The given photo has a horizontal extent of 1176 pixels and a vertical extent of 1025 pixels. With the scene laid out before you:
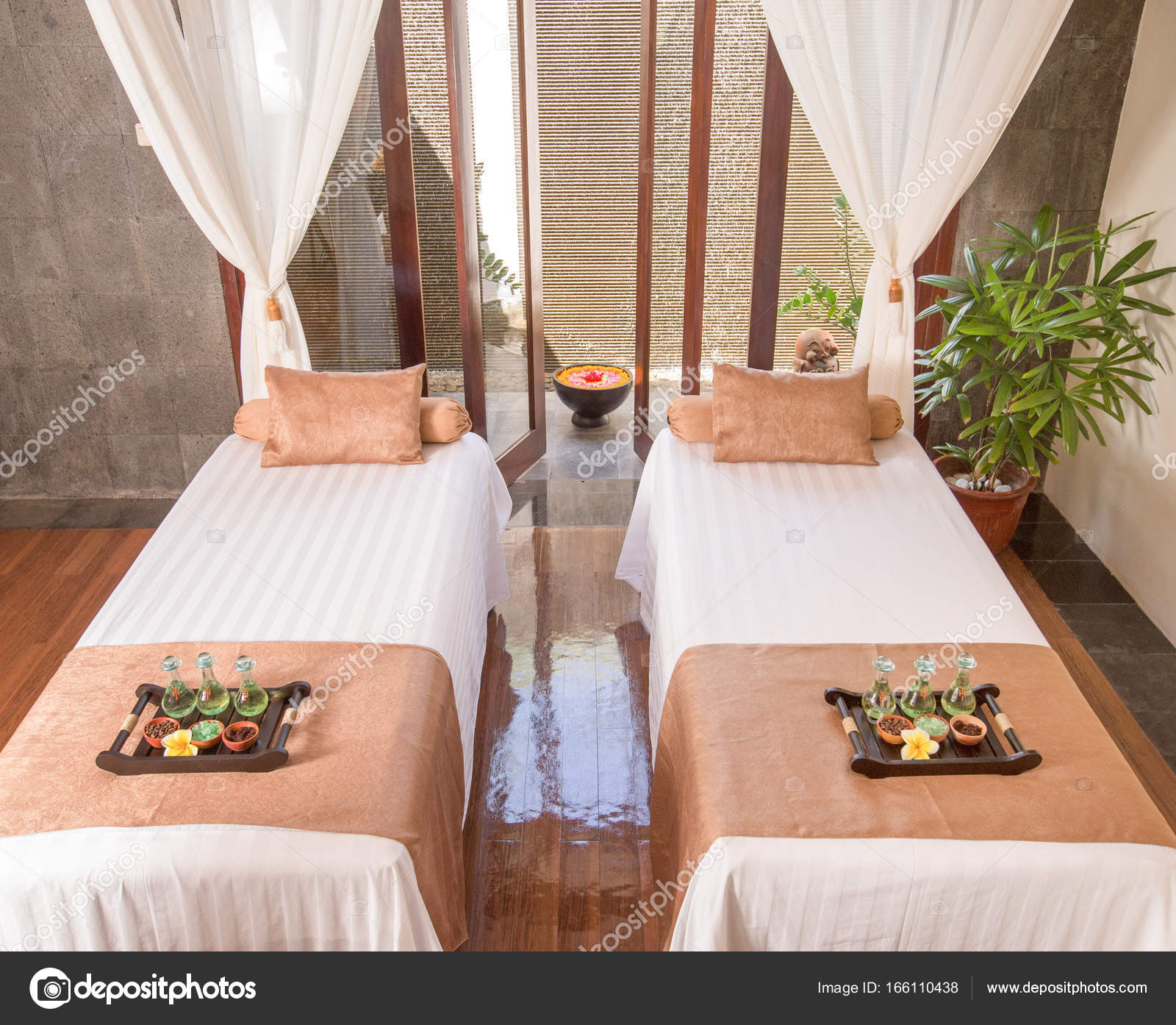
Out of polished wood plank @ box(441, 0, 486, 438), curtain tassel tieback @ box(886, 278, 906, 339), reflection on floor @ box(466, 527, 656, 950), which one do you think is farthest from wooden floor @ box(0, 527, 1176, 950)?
curtain tassel tieback @ box(886, 278, 906, 339)

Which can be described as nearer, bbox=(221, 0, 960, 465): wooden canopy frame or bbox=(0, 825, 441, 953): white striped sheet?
bbox=(0, 825, 441, 953): white striped sheet

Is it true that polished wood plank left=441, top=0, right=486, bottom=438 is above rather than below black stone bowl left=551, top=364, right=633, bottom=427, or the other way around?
above

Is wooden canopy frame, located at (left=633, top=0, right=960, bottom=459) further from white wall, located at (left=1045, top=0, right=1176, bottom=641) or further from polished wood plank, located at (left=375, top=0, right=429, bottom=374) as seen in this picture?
polished wood plank, located at (left=375, top=0, right=429, bottom=374)

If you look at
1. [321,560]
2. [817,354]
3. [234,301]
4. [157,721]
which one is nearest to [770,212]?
[817,354]

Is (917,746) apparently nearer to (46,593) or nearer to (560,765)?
(560,765)

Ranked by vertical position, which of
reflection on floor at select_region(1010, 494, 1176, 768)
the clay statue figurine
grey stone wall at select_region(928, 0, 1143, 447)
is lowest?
reflection on floor at select_region(1010, 494, 1176, 768)

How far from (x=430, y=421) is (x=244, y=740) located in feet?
4.94

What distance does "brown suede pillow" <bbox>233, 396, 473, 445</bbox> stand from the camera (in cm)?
338

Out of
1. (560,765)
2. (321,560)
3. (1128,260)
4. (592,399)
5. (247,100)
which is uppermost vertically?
(247,100)

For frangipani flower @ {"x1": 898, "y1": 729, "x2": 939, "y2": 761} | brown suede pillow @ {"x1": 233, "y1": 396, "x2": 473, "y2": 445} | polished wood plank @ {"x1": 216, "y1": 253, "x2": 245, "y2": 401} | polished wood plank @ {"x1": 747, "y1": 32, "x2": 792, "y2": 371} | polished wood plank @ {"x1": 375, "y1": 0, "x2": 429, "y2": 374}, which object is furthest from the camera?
polished wood plank @ {"x1": 216, "y1": 253, "x2": 245, "y2": 401}

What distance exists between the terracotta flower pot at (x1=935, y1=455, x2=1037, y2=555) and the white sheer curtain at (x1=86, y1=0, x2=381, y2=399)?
2.51m

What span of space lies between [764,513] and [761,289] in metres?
1.38

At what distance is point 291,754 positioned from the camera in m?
2.11

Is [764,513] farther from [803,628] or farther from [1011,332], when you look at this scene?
[1011,332]
